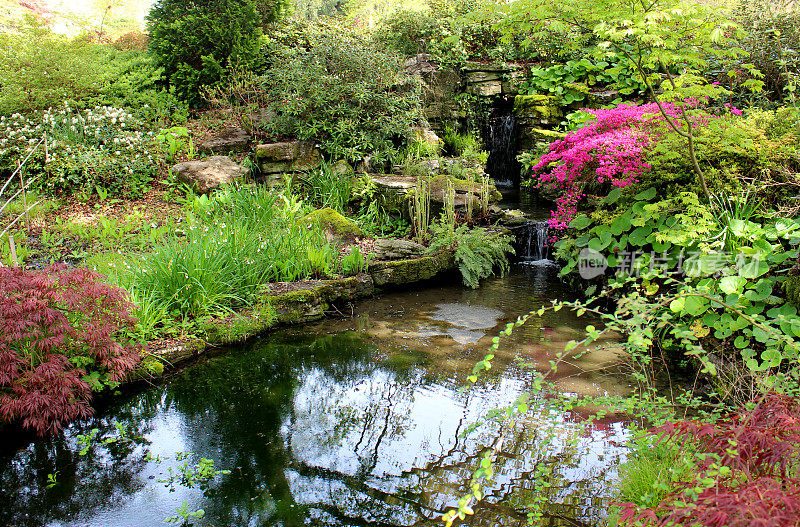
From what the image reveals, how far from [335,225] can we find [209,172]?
230 cm

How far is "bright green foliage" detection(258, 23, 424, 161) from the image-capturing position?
741 centimetres

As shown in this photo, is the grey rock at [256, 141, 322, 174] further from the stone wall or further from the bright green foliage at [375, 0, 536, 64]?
the bright green foliage at [375, 0, 536, 64]

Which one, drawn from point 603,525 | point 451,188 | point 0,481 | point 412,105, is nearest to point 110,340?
point 0,481

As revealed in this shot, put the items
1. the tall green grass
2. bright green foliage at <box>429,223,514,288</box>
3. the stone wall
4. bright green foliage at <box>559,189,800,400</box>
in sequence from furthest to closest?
1. the stone wall
2. bright green foliage at <box>429,223,514,288</box>
3. the tall green grass
4. bright green foliage at <box>559,189,800,400</box>

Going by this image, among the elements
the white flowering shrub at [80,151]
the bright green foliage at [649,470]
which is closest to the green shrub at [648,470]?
the bright green foliage at [649,470]

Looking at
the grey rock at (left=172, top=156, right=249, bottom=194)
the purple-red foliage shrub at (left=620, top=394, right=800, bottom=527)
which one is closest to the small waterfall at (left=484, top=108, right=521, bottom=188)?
the grey rock at (left=172, top=156, right=249, bottom=194)

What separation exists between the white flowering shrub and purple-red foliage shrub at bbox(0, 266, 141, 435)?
4111mm

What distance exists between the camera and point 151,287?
4.23 m

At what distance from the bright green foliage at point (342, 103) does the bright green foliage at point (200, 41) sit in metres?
1.30

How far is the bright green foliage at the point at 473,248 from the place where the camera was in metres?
5.79

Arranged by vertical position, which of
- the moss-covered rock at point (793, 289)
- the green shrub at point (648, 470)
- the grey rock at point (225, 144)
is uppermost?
the grey rock at point (225, 144)

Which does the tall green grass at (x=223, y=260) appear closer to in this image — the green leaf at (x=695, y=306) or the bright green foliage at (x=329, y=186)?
the bright green foliage at (x=329, y=186)

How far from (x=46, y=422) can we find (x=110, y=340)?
601mm

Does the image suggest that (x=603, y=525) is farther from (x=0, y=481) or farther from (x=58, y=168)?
(x=58, y=168)
